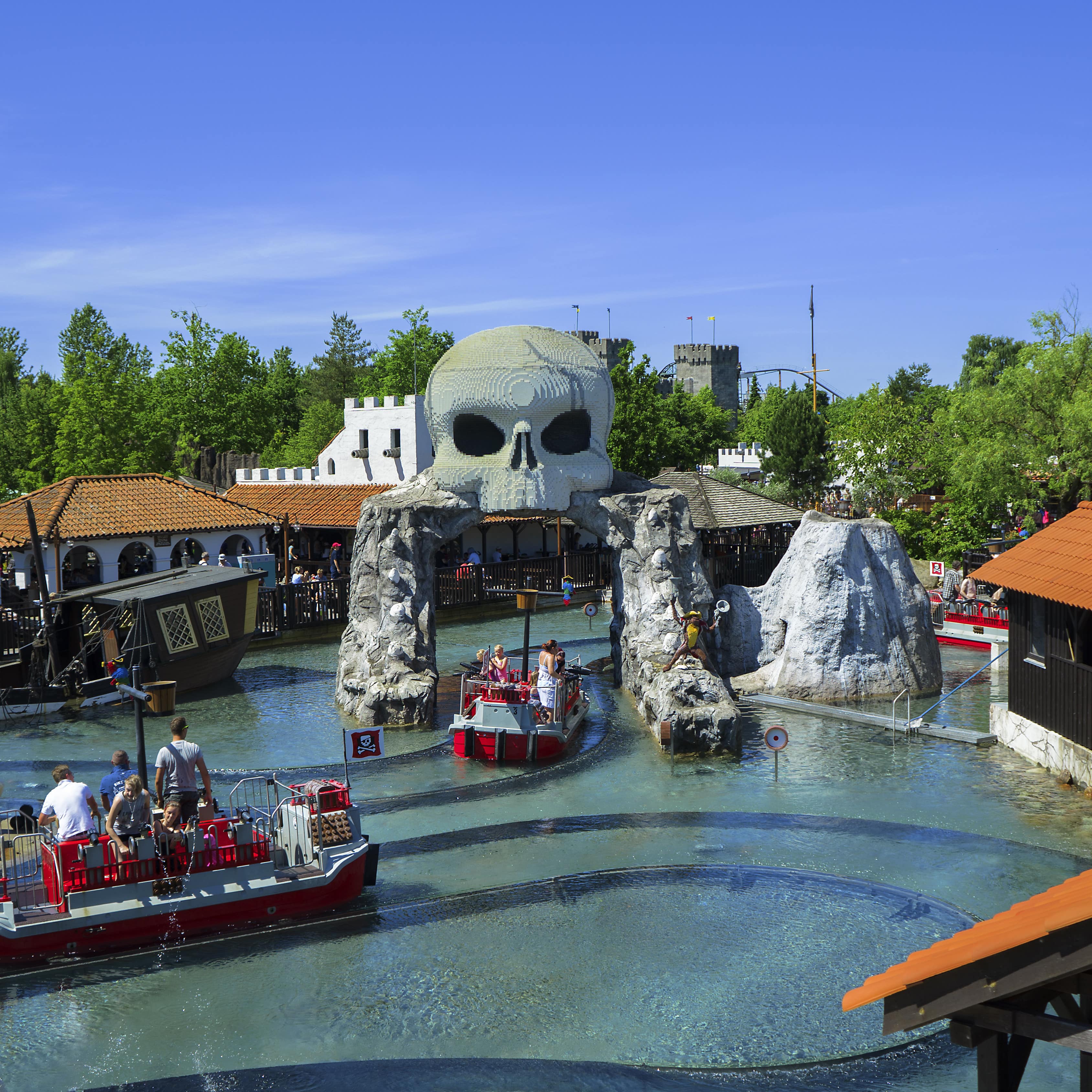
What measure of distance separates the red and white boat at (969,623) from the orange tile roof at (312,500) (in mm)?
19723

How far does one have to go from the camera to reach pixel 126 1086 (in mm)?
10219

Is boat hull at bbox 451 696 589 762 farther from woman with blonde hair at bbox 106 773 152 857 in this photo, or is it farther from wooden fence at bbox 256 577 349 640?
wooden fence at bbox 256 577 349 640

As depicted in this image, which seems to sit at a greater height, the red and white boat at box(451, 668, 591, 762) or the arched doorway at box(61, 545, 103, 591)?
the arched doorway at box(61, 545, 103, 591)

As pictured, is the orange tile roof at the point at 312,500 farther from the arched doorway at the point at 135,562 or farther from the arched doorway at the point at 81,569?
the arched doorway at the point at 81,569

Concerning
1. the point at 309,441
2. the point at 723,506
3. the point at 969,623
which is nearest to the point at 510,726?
the point at 969,623

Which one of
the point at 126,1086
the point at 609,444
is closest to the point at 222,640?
the point at 126,1086

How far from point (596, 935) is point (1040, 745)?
9889mm

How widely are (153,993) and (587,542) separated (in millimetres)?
41286

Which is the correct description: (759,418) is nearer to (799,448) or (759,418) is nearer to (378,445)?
(799,448)

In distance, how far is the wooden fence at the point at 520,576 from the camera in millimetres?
38719

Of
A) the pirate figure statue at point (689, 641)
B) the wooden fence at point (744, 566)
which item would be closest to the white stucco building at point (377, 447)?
the wooden fence at point (744, 566)

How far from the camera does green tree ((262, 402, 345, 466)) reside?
240 ft

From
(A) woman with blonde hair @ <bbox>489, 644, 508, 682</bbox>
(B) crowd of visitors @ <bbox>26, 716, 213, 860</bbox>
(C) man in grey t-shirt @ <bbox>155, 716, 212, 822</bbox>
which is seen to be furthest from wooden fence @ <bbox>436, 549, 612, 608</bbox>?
(C) man in grey t-shirt @ <bbox>155, 716, 212, 822</bbox>

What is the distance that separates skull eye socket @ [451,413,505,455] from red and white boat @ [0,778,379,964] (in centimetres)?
1287
